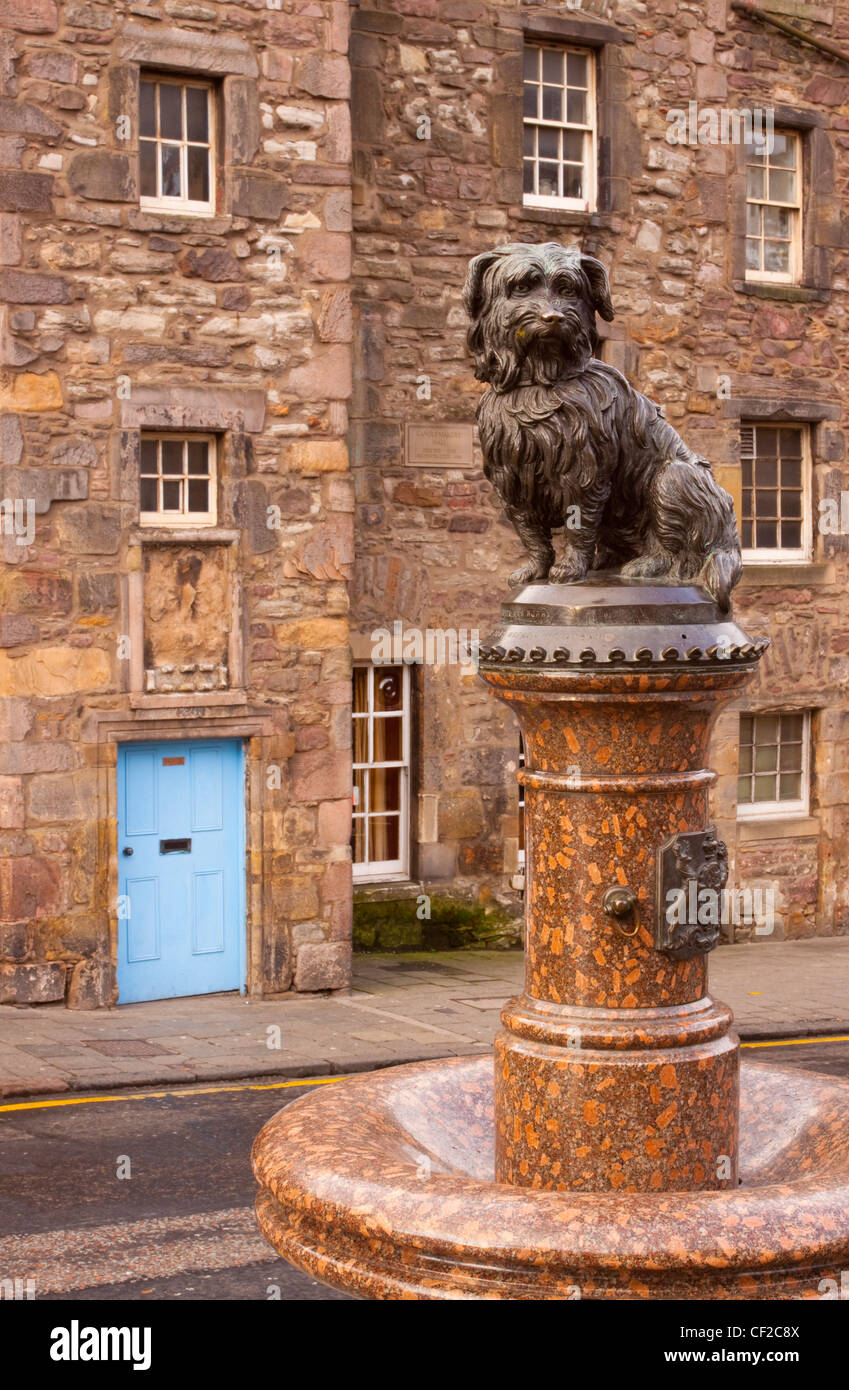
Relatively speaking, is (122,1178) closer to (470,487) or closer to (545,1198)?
(545,1198)

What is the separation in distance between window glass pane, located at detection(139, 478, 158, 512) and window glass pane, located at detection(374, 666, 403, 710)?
10.4ft

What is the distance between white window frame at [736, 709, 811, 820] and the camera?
707 inches

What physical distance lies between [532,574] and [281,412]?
866 centimetres

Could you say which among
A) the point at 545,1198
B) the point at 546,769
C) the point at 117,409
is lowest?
the point at 545,1198

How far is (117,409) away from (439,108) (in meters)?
4.61

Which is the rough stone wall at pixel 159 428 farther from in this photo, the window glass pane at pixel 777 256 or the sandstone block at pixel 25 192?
the window glass pane at pixel 777 256

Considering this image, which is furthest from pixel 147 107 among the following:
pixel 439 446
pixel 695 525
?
pixel 695 525

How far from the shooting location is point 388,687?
16.3 metres

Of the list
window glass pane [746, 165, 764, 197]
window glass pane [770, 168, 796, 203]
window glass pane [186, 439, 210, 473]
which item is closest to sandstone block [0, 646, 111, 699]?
window glass pane [186, 439, 210, 473]

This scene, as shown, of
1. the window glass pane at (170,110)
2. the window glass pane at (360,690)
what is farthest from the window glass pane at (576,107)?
the window glass pane at (360,690)

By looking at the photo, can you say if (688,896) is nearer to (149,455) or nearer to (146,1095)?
(146,1095)

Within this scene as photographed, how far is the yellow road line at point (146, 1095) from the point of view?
35.3 feet

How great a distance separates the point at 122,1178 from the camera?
9.01 metres

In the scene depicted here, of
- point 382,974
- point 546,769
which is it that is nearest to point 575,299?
point 546,769
